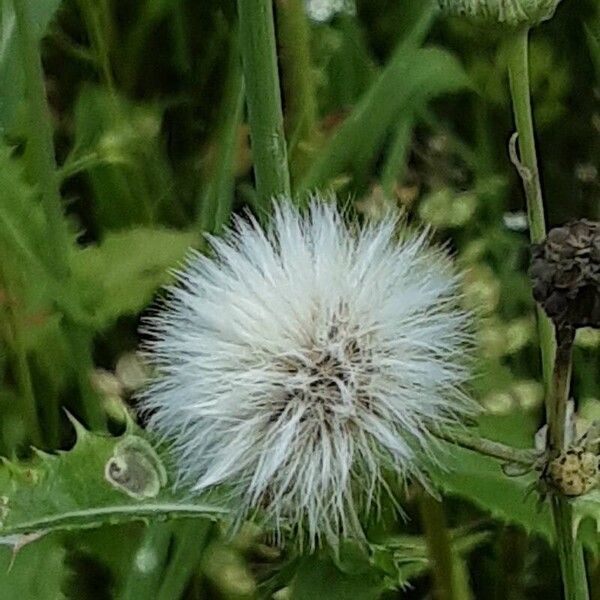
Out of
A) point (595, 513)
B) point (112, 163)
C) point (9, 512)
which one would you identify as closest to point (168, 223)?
point (112, 163)

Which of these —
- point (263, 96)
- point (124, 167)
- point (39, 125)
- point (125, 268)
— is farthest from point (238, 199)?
point (263, 96)

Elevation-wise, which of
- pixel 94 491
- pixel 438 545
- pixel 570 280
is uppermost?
pixel 570 280

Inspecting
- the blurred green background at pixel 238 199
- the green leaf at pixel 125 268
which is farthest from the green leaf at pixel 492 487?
the green leaf at pixel 125 268

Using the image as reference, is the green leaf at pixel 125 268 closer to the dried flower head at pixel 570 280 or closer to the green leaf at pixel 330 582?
the green leaf at pixel 330 582

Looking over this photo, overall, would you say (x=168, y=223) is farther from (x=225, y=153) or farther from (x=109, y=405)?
(x=109, y=405)

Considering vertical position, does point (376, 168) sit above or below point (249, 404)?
below

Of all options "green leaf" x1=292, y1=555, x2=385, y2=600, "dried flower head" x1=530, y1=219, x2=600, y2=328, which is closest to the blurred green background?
"green leaf" x1=292, y1=555, x2=385, y2=600

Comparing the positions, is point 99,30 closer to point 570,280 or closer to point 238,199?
point 238,199
